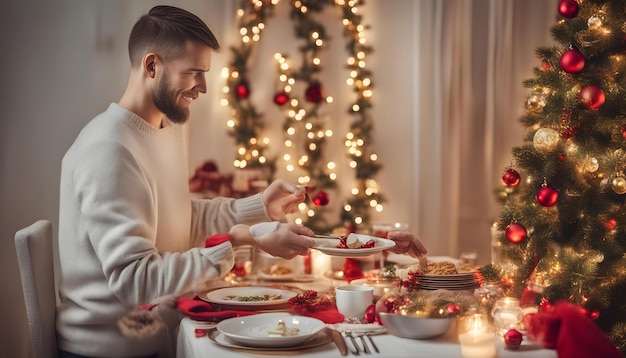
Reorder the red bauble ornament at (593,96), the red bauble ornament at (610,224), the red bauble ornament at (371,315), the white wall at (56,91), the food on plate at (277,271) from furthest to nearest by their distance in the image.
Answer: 1. the white wall at (56,91)
2. the food on plate at (277,271)
3. the red bauble ornament at (610,224)
4. the red bauble ornament at (593,96)
5. the red bauble ornament at (371,315)

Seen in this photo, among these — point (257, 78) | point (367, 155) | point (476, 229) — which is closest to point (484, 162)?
point (476, 229)

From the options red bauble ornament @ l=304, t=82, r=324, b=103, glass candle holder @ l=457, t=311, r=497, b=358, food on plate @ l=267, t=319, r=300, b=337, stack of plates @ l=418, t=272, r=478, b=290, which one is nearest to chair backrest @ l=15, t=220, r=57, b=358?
food on plate @ l=267, t=319, r=300, b=337

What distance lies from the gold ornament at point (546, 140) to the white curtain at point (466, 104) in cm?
181

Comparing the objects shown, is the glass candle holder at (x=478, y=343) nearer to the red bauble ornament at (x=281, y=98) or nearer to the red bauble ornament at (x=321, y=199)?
the red bauble ornament at (x=321, y=199)

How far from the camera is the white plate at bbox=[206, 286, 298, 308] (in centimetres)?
211

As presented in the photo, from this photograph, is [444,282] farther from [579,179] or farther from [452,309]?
[579,179]

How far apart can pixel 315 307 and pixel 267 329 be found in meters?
0.27

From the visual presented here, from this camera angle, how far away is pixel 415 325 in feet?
5.82

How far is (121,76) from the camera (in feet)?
11.7

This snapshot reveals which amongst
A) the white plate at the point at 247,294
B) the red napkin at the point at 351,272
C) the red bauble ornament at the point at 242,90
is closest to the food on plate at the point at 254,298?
the white plate at the point at 247,294

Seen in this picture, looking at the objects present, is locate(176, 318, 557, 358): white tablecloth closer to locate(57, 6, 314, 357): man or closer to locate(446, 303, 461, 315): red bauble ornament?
locate(446, 303, 461, 315): red bauble ornament

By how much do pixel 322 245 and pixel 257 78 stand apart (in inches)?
83.3

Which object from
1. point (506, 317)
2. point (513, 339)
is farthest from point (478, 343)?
point (506, 317)

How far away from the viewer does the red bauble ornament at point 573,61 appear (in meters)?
2.34
